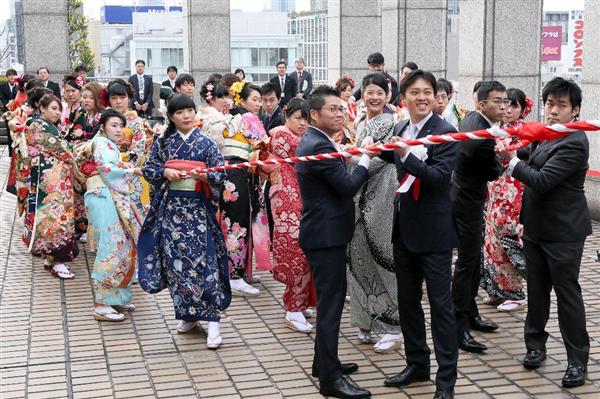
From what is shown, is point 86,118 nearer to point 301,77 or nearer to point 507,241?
point 507,241

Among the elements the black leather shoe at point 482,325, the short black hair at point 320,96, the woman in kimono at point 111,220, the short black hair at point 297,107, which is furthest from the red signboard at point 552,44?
the short black hair at point 320,96

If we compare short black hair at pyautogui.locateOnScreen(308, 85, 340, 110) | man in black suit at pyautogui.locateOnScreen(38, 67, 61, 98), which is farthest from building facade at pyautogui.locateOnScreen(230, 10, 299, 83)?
short black hair at pyautogui.locateOnScreen(308, 85, 340, 110)

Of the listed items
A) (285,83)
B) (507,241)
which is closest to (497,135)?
(507,241)

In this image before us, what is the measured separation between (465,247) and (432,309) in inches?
38.2

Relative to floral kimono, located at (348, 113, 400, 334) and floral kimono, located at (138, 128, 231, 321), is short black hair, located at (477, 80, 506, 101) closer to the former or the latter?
floral kimono, located at (348, 113, 400, 334)

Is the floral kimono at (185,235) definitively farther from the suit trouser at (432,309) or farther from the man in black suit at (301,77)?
the man in black suit at (301,77)

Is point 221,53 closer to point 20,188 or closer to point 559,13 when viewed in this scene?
point 20,188

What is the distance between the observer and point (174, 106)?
6559mm

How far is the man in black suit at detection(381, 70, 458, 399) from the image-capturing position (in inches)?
206

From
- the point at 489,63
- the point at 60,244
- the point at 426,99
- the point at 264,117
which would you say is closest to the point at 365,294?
the point at 426,99

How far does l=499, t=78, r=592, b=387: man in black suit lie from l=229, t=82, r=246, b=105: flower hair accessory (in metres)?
3.74

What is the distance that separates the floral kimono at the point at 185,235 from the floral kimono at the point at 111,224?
680 mm

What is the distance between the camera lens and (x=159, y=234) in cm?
666

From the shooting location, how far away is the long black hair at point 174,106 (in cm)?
655
